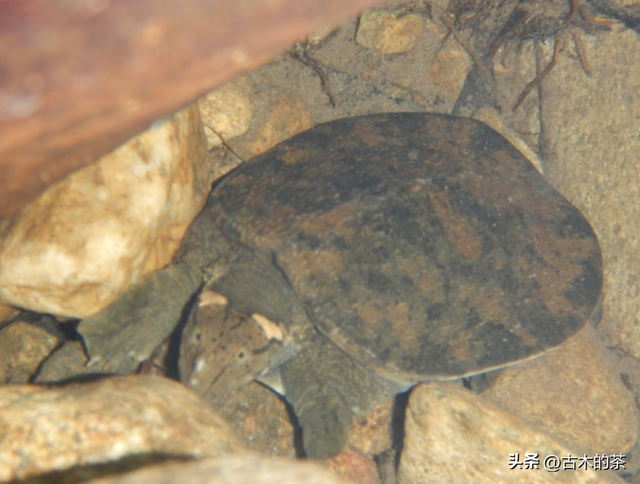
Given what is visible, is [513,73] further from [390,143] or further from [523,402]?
[523,402]

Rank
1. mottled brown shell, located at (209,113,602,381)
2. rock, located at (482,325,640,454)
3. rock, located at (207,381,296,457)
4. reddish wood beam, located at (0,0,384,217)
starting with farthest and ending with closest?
1. rock, located at (482,325,640,454)
2. rock, located at (207,381,296,457)
3. mottled brown shell, located at (209,113,602,381)
4. reddish wood beam, located at (0,0,384,217)

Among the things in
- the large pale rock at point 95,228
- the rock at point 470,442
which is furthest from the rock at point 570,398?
the large pale rock at point 95,228

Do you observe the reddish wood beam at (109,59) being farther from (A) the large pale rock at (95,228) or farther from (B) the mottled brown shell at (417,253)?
(B) the mottled brown shell at (417,253)

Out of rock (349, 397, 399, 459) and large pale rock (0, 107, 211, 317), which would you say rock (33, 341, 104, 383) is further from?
rock (349, 397, 399, 459)

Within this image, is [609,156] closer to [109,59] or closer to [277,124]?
[277,124]

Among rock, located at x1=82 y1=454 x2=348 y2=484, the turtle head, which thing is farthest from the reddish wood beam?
the turtle head

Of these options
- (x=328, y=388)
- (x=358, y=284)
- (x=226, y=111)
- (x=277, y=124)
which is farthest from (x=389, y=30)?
(x=328, y=388)
